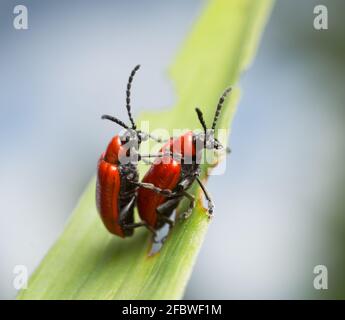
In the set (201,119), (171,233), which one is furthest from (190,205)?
(201,119)

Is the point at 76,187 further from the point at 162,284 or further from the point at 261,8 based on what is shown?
the point at 162,284

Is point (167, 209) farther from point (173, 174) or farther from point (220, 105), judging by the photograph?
point (220, 105)

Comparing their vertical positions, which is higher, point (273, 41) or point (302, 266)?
point (273, 41)

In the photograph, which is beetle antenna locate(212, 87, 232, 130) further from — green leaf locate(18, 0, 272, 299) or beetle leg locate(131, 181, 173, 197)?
beetle leg locate(131, 181, 173, 197)

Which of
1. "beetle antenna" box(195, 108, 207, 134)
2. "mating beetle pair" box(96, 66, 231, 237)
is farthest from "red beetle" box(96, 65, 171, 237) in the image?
"beetle antenna" box(195, 108, 207, 134)

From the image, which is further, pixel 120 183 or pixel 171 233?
pixel 120 183

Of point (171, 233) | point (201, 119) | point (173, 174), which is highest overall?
point (201, 119)

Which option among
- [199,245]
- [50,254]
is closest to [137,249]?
[50,254]
